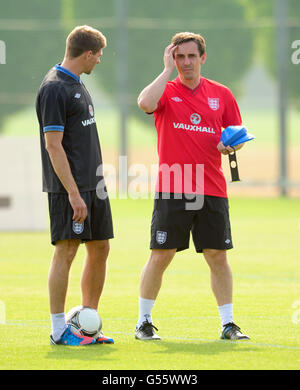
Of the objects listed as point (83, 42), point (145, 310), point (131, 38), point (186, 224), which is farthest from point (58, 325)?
point (131, 38)

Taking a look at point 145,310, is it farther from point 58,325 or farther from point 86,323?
point 58,325

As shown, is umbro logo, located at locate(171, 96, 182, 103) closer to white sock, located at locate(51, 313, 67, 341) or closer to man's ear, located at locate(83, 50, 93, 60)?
man's ear, located at locate(83, 50, 93, 60)

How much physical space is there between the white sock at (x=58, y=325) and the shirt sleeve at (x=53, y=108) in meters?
1.33

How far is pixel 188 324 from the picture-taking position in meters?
7.39

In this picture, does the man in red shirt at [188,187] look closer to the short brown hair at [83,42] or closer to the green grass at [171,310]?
the green grass at [171,310]

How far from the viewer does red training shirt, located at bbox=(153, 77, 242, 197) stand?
6848mm

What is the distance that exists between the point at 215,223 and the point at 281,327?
1.05 m

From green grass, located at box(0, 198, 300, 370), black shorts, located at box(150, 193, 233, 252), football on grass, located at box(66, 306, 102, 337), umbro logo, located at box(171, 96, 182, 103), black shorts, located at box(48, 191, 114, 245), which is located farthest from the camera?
umbro logo, located at box(171, 96, 182, 103)

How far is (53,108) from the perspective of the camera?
247 inches

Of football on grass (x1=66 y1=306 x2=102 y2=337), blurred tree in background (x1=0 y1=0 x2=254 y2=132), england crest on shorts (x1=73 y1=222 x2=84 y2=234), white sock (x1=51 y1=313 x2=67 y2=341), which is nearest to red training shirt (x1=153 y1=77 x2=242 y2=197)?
england crest on shorts (x1=73 y1=222 x2=84 y2=234)

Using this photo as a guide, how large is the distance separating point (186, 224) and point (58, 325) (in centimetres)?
124

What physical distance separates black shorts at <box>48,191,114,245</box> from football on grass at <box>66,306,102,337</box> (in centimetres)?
55

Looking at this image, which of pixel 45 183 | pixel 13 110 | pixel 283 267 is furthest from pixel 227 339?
pixel 13 110

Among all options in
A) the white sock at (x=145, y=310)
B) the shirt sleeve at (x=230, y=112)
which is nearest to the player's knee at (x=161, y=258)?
the white sock at (x=145, y=310)
